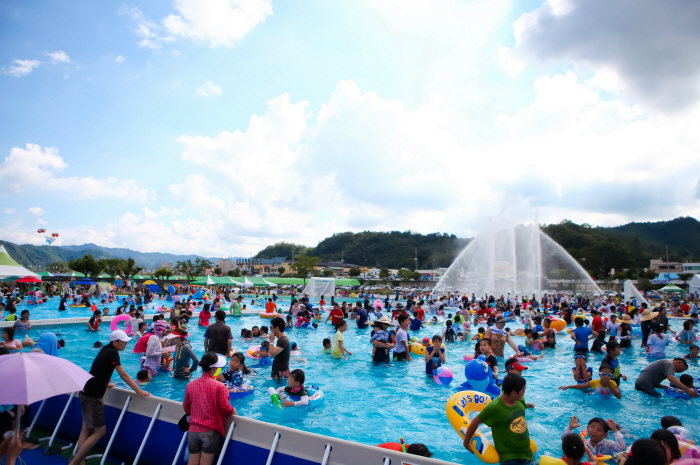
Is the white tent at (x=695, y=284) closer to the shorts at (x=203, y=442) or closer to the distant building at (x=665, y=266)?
the shorts at (x=203, y=442)

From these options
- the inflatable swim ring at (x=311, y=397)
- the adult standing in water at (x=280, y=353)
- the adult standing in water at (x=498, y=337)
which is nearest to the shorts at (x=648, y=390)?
the adult standing in water at (x=498, y=337)

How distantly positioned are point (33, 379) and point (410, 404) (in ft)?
24.0

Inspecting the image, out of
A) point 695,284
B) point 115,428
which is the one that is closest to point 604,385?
point 115,428

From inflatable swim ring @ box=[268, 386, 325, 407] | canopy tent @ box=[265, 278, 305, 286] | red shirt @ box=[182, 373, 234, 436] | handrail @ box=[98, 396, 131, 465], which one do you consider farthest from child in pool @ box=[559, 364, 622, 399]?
canopy tent @ box=[265, 278, 305, 286]

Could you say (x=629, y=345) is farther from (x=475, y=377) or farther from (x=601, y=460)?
(x=601, y=460)

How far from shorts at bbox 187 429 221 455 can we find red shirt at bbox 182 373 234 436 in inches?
1.9

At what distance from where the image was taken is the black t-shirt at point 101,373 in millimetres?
5406

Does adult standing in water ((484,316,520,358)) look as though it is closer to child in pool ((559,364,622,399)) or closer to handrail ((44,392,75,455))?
child in pool ((559,364,622,399))

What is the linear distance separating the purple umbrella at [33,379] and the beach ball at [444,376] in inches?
330

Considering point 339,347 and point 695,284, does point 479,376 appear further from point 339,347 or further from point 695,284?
point 695,284

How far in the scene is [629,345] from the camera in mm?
16953

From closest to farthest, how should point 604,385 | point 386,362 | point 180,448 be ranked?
1. point 180,448
2. point 604,385
3. point 386,362

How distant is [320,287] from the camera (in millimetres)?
35750

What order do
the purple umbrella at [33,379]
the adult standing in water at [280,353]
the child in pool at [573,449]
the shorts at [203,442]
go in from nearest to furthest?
the purple umbrella at [33,379]
the child in pool at [573,449]
the shorts at [203,442]
the adult standing in water at [280,353]
